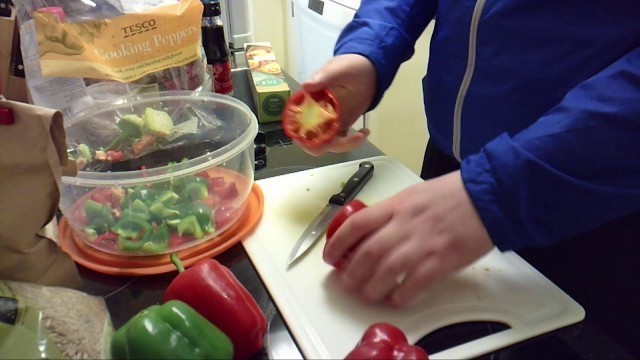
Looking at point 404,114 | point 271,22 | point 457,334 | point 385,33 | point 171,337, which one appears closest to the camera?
point 171,337

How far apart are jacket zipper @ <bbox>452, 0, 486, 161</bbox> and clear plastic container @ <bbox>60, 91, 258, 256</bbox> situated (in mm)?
272

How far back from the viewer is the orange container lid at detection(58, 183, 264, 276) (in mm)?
658

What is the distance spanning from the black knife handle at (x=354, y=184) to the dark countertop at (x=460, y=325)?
151 millimetres

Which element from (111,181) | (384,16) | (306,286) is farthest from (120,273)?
(384,16)

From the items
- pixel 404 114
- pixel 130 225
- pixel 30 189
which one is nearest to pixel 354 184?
pixel 130 225

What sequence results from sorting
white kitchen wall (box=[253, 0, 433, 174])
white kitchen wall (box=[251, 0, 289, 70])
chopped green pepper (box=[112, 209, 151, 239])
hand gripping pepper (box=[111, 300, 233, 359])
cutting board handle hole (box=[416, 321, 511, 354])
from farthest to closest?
1. white kitchen wall (box=[251, 0, 289, 70])
2. white kitchen wall (box=[253, 0, 433, 174])
3. chopped green pepper (box=[112, 209, 151, 239])
4. cutting board handle hole (box=[416, 321, 511, 354])
5. hand gripping pepper (box=[111, 300, 233, 359])

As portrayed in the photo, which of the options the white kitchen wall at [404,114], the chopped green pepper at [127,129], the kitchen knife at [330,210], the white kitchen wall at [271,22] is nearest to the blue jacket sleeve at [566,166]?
the kitchen knife at [330,210]

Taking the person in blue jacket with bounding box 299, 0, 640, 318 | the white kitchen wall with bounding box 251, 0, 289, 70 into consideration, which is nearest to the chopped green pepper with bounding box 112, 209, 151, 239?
the person in blue jacket with bounding box 299, 0, 640, 318

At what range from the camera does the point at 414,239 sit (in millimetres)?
549

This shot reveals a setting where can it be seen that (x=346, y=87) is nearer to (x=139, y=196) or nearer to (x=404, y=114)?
(x=139, y=196)

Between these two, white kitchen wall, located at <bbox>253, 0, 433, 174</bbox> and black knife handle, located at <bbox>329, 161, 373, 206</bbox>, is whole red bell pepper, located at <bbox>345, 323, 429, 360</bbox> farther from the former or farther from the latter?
white kitchen wall, located at <bbox>253, 0, 433, 174</bbox>

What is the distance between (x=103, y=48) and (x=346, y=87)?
35 cm

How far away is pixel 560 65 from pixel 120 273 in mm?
552

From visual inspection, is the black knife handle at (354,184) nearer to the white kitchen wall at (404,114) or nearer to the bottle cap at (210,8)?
the bottle cap at (210,8)
